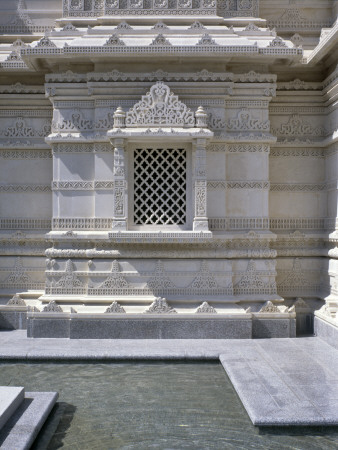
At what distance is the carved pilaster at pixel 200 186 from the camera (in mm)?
8664

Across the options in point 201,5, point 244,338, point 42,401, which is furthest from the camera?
point 201,5

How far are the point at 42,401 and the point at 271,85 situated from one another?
20.5 feet

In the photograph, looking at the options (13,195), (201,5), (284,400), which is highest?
(201,5)

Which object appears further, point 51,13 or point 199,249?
point 51,13

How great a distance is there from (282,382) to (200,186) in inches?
139

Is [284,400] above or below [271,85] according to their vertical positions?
below

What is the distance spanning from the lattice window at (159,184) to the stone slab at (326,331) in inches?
108

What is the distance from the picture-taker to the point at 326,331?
8539mm

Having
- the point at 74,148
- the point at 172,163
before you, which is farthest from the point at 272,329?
the point at 74,148

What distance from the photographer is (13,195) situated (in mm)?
9750

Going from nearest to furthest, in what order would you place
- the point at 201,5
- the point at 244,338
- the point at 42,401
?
the point at 42,401, the point at 244,338, the point at 201,5

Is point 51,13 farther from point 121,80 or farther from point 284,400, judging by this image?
point 284,400

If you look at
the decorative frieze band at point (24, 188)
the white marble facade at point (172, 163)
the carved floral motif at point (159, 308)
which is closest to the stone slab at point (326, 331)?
the white marble facade at point (172, 163)

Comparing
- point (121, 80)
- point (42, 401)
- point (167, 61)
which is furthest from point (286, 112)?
point (42, 401)
